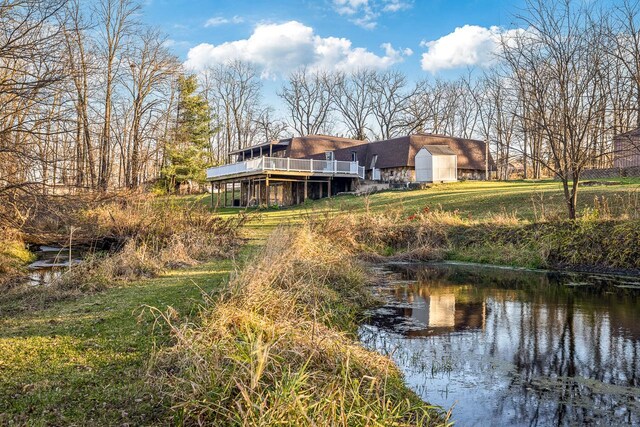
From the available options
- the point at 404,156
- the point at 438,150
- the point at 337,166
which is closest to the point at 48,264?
the point at 337,166

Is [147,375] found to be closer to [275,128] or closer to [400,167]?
[400,167]

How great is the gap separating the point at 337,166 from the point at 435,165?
24.0 ft

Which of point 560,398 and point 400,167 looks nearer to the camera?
point 560,398

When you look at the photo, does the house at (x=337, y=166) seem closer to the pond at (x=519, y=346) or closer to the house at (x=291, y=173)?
the house at (x=291, y=173)

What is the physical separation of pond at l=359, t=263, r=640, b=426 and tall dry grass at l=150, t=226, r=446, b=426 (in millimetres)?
598

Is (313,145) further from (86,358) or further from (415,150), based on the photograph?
(86,358)

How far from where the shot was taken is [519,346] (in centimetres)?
717

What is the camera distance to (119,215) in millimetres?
16281

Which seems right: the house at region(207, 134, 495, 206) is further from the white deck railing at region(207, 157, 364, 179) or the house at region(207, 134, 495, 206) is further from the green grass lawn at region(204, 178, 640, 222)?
the green grass lawn at region(204, 178, 640, 222)

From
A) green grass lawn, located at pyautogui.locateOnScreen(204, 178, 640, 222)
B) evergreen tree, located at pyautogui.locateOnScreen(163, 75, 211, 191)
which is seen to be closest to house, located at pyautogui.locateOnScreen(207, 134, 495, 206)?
evergreen tree, located at pyautogui.locateOnScreen(163, 75, 211, 191)

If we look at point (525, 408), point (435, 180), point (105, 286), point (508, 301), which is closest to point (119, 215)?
point (105, 286)

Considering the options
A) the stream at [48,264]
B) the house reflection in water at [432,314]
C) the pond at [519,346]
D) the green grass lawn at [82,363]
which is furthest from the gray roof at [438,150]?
the green grass lawn at [82,363]

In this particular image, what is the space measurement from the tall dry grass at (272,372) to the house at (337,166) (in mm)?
27543

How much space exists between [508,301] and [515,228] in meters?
6.70
